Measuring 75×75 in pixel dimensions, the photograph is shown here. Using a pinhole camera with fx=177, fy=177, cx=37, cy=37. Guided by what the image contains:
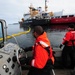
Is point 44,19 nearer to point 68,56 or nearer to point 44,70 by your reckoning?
point 68,56

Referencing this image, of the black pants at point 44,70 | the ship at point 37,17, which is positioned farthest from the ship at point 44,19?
the black pants at point 44,70

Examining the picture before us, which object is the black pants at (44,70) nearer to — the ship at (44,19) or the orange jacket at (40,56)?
the orange jacket at (40,56)

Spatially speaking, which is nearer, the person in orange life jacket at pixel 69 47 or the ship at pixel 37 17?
the person in orange life jacket at pixel 69 47

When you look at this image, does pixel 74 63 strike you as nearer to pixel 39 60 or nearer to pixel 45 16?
pixel 39 60

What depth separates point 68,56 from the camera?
5.12m

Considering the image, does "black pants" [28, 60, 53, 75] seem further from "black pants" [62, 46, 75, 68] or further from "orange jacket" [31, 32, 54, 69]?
"black pants" [62, 46, 75, 68]

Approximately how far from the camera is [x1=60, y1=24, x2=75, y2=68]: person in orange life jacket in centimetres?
499

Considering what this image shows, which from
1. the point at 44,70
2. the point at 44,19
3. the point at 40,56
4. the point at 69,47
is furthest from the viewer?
the point at 44,19

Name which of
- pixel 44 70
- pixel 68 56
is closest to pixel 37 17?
pixel 68 56

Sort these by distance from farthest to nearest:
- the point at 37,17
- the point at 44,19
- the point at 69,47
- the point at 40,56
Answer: the point at 37,17, the point at 44,19, the point at 69,47, the point at 40,56

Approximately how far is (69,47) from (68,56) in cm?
27

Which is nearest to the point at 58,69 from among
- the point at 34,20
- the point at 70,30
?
the point at 70,30

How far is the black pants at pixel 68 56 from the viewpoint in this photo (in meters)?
5.07

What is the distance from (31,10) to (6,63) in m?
59.6
